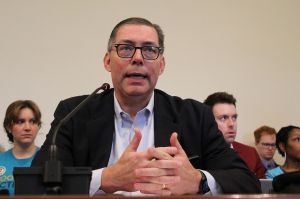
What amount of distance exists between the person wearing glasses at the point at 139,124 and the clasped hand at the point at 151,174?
112 millimetres

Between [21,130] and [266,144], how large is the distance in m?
2.07

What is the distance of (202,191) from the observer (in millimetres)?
1562

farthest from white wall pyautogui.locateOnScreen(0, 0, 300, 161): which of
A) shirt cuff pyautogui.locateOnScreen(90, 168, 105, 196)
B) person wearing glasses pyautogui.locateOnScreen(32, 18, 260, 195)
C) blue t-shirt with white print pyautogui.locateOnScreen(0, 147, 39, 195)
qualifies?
shirt cuff pyautogui.locateOnScreen(90, 168, 105, 196)

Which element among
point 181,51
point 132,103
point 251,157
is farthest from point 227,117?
point 132,103

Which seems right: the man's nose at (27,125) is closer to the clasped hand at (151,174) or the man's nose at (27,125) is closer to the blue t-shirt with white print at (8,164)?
the blue t-shirt with white print at (8,164)

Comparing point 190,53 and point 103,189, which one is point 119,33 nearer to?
point 103,189

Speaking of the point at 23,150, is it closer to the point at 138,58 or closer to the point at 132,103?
the point at 132,103

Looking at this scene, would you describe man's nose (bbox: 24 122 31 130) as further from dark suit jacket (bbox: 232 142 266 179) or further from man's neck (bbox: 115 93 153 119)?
dark suit jacket (bbox: 232 142 266 179)

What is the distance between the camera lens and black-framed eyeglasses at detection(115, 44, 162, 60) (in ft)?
5.92

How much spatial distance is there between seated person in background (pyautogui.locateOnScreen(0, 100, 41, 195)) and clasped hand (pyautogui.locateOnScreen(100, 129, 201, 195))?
1.66 metres

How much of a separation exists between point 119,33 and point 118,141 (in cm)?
43

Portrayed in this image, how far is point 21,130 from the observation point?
3.09 meters

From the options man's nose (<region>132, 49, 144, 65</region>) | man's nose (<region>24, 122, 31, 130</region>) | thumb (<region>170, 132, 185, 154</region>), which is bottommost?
thumb (<region>170, 132, 185, 154</region>)

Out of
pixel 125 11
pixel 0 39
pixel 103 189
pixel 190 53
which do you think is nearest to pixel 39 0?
pixel 0 39
